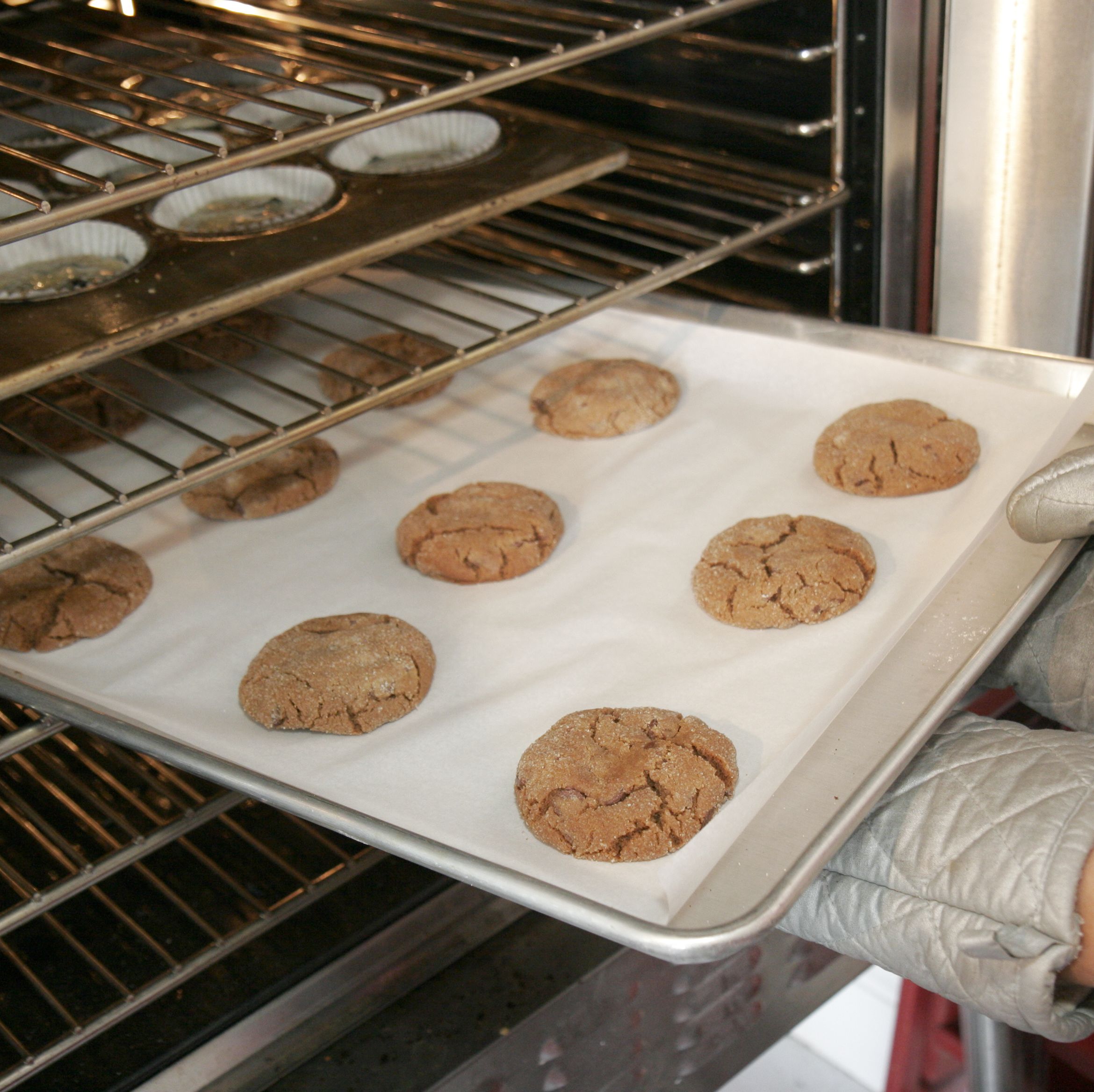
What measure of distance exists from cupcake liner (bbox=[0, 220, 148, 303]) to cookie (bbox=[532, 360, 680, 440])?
55 cm

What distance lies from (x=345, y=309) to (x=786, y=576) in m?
0.68

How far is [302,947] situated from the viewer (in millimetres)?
1275

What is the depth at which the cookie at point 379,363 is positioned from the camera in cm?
167

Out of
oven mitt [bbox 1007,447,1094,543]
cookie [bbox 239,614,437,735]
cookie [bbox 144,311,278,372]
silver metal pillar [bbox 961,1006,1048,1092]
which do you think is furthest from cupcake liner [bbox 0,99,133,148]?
silver metal pillar [bbox 961,1006,1048,1092]

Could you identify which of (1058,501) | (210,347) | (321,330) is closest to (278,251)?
(321,330)

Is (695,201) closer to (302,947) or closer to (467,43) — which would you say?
(467,43)

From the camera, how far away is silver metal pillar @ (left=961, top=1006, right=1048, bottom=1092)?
1.37m

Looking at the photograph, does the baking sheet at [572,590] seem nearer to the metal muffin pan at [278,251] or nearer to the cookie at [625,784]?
the cookie at [625,784]

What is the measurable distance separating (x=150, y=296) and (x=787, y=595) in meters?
0.74

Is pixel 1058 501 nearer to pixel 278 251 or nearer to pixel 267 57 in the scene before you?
pixel 278 251

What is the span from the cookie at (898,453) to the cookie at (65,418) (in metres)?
0.93

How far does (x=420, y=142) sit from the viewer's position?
5.21 ft

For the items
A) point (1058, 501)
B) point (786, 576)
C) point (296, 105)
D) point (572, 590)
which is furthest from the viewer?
point (296, 105)

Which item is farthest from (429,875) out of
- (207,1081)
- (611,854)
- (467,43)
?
(467,43)
